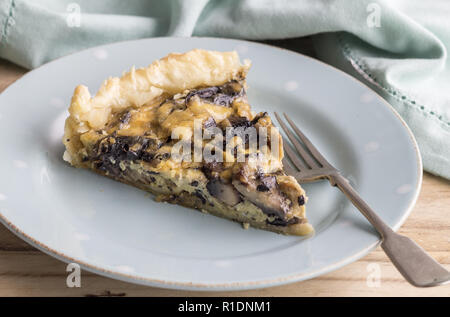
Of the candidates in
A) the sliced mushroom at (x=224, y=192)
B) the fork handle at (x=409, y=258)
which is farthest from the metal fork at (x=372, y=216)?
the sliced mushroom at (x=224, y=192)

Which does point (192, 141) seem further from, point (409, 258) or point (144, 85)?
point (409, 258)

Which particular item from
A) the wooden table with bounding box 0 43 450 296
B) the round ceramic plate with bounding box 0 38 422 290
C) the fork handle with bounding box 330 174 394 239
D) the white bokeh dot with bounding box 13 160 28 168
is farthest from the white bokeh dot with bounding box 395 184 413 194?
the white bokeh dot with bounding box 13 160 28 168

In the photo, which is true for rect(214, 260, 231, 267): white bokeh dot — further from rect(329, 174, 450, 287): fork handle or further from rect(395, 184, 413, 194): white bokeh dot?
rect(395, 184, 413, 194): white bokeh dot

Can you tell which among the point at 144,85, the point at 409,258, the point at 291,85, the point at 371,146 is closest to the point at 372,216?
the point at 409,258

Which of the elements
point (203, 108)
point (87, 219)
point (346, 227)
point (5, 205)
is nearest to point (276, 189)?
point (346, 227)

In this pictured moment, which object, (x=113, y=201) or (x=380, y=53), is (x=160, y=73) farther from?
(x=380, y=53)

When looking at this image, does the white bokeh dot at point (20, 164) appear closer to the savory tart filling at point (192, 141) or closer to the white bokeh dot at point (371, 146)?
the savory tart filling at point (192, 141)
